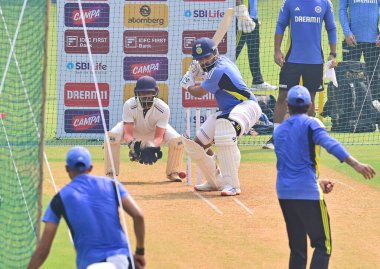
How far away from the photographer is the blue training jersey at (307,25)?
17.5m

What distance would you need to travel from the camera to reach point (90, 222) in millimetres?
8602

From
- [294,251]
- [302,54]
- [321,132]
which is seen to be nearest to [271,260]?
[294,251]

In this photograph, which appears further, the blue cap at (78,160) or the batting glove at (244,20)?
the batting glove at (244,20)

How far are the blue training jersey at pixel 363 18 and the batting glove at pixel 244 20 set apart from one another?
5.68ft

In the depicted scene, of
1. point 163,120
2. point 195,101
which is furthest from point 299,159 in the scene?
point 195,101

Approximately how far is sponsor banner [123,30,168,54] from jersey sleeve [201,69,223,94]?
5.18 metres

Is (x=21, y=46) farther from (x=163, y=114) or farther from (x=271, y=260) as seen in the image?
(x=271, y=260)

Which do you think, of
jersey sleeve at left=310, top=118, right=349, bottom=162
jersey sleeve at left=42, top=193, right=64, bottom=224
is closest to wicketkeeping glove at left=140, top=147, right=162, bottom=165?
jersey sleeve at left=310, top=118, right=349, bottom=162

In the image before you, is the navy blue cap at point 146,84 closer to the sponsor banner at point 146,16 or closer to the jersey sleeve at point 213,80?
the jersey sleeve at point 213,80

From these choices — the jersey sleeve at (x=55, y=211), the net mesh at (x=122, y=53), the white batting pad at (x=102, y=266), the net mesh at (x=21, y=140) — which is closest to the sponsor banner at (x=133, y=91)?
the net mesh at (x=122, y=53)

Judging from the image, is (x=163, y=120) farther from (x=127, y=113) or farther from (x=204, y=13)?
(x=204, y=13)

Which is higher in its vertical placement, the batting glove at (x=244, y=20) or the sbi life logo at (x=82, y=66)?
the batting glove at (x=244, y=20)

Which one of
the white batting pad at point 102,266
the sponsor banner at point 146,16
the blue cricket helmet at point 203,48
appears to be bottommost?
the white batting pad at point 102,266

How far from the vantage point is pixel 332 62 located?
18.0m
